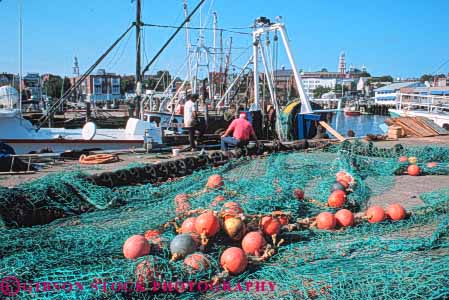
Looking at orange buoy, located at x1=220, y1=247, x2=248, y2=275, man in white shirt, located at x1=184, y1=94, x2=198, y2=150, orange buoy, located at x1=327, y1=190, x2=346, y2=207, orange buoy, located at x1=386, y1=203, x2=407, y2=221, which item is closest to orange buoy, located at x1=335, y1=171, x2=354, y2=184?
orange buoy, located at x1=327, y1=190, x2=346, y2=207

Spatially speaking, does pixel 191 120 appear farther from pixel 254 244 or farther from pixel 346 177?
pixel 254 244

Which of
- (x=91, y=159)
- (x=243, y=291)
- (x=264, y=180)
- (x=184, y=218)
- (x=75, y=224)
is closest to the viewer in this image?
(x=243, y=291)

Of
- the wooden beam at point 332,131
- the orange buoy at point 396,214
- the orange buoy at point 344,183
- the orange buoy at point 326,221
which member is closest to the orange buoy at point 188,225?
the orange buoy at point 326,221

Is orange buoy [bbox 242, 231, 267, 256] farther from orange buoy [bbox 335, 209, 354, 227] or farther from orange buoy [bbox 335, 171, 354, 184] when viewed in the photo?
orange buoy [bbox 335, 171, 354, 184]

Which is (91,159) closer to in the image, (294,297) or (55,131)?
(55,131)

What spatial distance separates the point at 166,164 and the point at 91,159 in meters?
1.99

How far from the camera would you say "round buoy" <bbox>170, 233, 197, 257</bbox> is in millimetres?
4066

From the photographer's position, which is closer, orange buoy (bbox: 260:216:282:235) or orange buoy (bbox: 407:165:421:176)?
orange buoy (bbox: 260:216:282:235)

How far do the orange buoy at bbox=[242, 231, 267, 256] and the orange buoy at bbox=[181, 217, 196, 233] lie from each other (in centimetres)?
57

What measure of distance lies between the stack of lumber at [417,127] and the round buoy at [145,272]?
568 inches

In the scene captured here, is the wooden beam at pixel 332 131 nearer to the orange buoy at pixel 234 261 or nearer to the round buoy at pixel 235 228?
the round buoy at pixel 235 228

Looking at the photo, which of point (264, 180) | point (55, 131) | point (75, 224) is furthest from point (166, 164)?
point (55, 131)

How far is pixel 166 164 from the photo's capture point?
8906 mm

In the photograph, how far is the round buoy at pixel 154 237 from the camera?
169 inches
